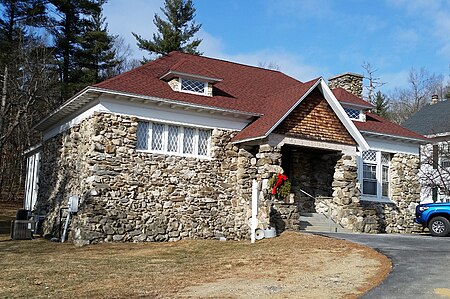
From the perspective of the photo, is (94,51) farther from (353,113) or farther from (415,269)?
(415,269)

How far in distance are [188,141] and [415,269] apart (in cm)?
995

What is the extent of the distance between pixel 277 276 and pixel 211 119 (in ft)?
30.9

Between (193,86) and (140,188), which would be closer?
(140,188)

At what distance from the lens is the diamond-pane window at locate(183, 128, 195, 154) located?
18.0 metres

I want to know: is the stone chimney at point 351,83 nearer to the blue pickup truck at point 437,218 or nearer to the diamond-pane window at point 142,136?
the blue pickup truck at point 437,218

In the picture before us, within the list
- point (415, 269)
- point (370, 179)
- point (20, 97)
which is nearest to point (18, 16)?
point (20, 97)

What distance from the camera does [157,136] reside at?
57.5 feet

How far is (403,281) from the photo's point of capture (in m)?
8.73

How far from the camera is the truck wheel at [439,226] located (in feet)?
57.3

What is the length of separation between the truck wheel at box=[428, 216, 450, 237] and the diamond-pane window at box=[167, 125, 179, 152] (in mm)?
9260

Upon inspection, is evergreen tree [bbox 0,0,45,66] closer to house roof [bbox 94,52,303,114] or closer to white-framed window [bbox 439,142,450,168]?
house roof [bbox 94,52,303,114]

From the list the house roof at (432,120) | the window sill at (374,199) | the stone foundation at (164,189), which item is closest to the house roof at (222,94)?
the stone foundation at (164,189)

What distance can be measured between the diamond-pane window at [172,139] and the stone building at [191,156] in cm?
4

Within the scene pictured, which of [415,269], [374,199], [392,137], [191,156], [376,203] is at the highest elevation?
[392,137]
